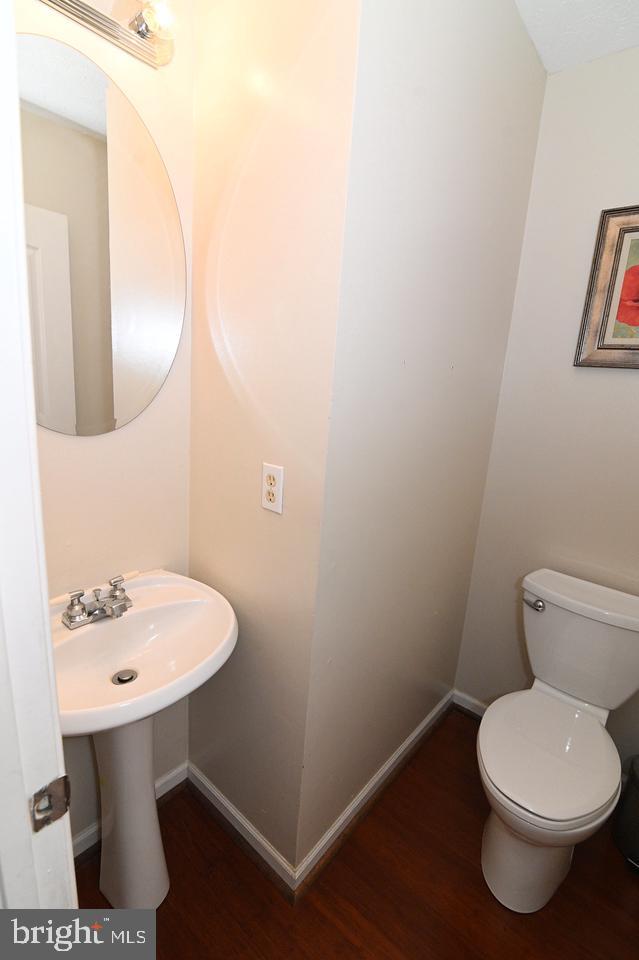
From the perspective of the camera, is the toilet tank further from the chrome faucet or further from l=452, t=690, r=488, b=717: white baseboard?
the chrome faucet

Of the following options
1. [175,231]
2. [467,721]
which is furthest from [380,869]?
[175,231]

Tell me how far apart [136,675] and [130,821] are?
0.40 m

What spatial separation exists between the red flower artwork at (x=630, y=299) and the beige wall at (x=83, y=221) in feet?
5.20

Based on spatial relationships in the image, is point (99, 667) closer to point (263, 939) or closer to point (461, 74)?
point (263, 939)

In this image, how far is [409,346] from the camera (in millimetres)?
1186

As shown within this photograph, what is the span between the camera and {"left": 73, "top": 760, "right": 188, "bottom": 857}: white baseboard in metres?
1.31

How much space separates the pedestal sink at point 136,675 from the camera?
103 cm

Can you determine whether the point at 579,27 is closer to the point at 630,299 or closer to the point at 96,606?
the point at 630,299

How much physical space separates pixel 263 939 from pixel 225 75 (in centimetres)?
220

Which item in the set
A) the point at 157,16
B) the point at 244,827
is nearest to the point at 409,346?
the point at 157,16

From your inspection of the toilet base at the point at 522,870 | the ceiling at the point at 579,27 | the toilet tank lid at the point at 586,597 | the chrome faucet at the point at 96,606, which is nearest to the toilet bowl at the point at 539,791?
Answer: the toilet base at the point at 522,870

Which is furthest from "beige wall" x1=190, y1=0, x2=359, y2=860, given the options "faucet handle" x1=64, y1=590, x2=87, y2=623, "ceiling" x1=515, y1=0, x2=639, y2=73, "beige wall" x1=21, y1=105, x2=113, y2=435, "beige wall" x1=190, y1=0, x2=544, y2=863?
"ceiling" x1=515, y1=0, x2=639, y2=73

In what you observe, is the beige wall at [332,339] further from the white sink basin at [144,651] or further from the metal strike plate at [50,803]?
the metal strike plate at [50,803]

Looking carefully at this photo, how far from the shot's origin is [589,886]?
1362 mm
